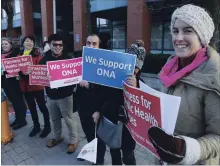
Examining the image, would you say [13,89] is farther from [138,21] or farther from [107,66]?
[138,21]

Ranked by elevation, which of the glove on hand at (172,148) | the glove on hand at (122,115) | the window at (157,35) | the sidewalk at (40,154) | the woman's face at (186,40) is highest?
the window at (157,35)

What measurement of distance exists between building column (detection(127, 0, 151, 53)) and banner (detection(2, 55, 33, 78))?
25.0 feet

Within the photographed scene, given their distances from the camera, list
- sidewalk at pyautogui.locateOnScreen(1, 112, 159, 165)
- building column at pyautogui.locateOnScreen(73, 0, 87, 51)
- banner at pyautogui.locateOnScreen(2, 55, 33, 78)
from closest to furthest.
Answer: sidewalk at pyautogui.locateOnScreen(1, 112, 159, 165) → banner at pyautogui.locateOnScreen(2, 55, 33, 78) → building column at pyautogui.locateOnScreen(73, 0, 87, 51)

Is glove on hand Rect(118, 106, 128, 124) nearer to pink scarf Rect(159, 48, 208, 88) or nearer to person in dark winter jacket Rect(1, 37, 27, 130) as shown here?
pink scarf Rect(159, 48, 208, 88)

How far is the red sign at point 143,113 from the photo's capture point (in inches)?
50.3

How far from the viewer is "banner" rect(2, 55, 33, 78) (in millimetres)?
3814

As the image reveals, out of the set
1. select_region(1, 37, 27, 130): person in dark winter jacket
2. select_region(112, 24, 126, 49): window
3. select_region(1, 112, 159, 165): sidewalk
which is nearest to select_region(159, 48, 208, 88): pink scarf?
select_region(1, 112, 159, 165): sidewalk

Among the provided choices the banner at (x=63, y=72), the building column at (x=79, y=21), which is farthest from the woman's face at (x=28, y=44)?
the building column at (x=79, y=21)

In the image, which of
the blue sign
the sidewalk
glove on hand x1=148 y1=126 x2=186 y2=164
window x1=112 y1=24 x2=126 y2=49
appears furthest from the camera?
window x1=112 y1=24 x2=126 y2=49

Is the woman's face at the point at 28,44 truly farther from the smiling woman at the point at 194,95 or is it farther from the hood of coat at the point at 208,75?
the hood of coat at the point at 208,75

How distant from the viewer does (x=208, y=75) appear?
114 centimetres

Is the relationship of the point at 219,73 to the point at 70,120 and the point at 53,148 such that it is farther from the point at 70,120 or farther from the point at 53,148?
the point at 53,148

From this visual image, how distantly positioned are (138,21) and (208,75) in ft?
33.1

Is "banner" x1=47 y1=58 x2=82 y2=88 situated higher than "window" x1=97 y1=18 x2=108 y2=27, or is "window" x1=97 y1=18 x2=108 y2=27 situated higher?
"window" x1=97 y1=18 x2=108 y2=27
